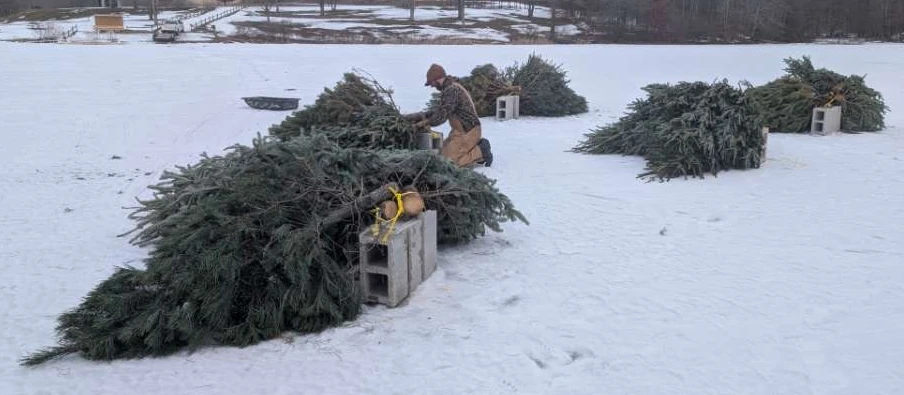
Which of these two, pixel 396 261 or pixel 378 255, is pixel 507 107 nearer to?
pixel 378 255

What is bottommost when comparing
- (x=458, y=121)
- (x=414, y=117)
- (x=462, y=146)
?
(x=462, y=146)

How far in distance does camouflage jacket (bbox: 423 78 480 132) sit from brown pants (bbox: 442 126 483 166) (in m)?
0.09

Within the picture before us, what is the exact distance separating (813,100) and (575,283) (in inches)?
409

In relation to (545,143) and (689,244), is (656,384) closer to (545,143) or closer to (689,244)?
(689,244)

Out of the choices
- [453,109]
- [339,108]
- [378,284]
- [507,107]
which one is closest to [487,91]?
[507,107]

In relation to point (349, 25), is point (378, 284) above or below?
below

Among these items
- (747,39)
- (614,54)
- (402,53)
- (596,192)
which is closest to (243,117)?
(596,192)

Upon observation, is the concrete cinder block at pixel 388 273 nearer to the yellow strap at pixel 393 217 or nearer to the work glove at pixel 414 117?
the yellow strap at pixel 393 217

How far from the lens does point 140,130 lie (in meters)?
13.7

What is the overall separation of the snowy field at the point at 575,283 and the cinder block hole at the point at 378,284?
0.63 ft

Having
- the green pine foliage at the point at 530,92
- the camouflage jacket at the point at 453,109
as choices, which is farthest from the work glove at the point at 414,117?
the green pine foliage at the point at 530,92

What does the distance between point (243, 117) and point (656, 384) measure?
12.8 meters

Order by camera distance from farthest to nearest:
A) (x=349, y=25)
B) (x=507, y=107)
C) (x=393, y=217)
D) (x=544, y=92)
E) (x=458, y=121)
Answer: (x=349, y=25), (x=544, y=92), (x=507, y=107), (x=458, y=121), (x=393, y=217)

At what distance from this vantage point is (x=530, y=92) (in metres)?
16.6
